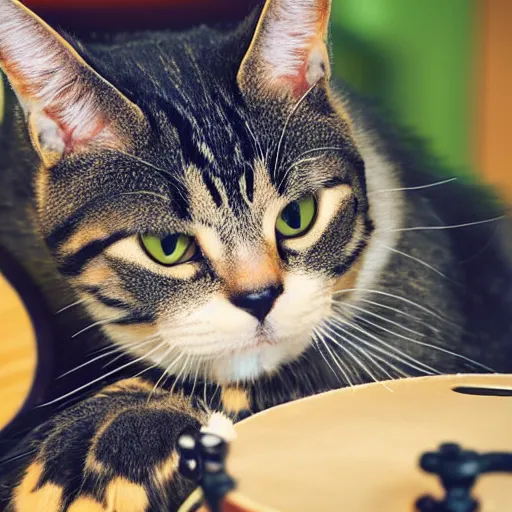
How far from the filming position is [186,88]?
705 millimetres

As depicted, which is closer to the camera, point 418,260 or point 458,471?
point 458,471

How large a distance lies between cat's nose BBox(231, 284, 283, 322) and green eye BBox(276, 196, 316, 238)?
7cm

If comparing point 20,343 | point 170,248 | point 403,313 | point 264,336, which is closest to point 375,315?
point 403,313

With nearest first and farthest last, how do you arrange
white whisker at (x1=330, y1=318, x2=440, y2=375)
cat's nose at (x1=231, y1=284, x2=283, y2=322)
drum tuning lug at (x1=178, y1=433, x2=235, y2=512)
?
drum tuning lug at (x1=178, y1=433, x2=235, y2=512) < cat's nose at (x1=231, y1=284, x2=283, y2=322) < white whisker at (x1=330, y1=318, x2=440, y2=375)

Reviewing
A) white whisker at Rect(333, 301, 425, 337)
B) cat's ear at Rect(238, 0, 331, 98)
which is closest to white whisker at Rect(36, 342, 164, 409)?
white whisker at Rect(333, 301, 425, 337)

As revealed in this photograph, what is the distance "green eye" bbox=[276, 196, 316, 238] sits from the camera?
0.71 meters

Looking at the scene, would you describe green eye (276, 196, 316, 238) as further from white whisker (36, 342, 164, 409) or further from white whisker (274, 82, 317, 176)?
white whisker (36, 342, 164, 409)

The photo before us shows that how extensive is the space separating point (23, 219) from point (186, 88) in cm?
23

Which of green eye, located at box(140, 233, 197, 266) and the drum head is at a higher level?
green eye, located at box(140, 233, 197, 266)

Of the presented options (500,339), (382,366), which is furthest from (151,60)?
(500,339)

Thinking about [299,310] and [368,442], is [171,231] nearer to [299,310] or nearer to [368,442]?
[299,310]

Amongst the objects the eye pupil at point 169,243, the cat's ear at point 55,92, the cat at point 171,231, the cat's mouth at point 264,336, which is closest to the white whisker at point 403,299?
the cat at point 171,231

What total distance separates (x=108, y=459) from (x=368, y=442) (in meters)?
0.28

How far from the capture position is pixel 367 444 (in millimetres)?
659
